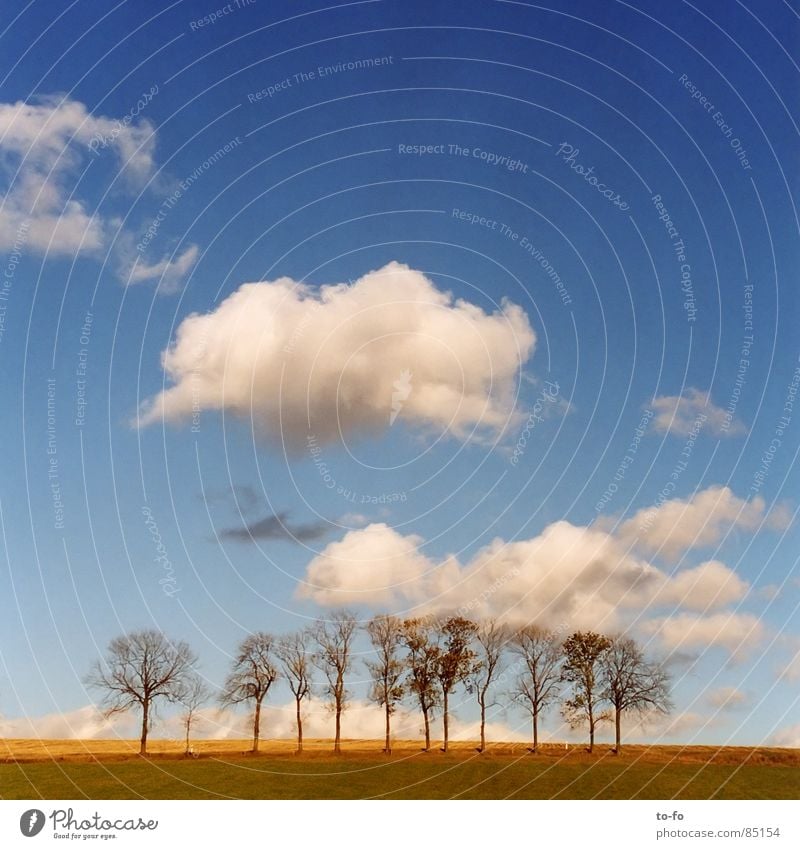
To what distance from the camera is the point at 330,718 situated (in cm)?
2100

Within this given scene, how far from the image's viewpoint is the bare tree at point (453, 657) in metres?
20.5

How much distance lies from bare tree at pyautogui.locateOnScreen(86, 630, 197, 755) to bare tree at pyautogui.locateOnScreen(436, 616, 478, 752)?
524cm

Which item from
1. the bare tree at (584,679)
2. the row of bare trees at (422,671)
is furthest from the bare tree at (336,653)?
the bare tree at (584,679)

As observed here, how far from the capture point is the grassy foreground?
1822 centimetres

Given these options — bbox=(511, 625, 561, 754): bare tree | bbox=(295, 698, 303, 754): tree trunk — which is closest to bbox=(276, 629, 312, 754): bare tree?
bbox=(295, 698, 303, 754): tree trunk

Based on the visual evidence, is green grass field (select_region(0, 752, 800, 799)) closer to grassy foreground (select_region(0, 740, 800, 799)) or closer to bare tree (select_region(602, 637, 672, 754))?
grassy foreground (select_region(0, 740, 800, 799))

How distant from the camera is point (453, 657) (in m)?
20.8

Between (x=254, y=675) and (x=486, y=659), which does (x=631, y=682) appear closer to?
(x=486, y=659)

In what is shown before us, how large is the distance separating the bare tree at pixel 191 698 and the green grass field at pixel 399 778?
3.27 feet

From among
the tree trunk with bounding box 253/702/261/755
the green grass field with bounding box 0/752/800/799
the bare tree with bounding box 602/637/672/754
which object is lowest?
the green grass field with bounding box 0/752/800/799

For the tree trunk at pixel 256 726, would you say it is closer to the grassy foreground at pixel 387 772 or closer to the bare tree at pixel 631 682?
the grassy foreground at pixel 387 772

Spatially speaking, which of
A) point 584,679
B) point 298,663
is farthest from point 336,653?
point 584,679

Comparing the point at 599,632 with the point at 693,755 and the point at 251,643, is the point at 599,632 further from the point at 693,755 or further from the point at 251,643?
→ the point at 251,643

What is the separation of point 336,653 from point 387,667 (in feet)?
3.90
